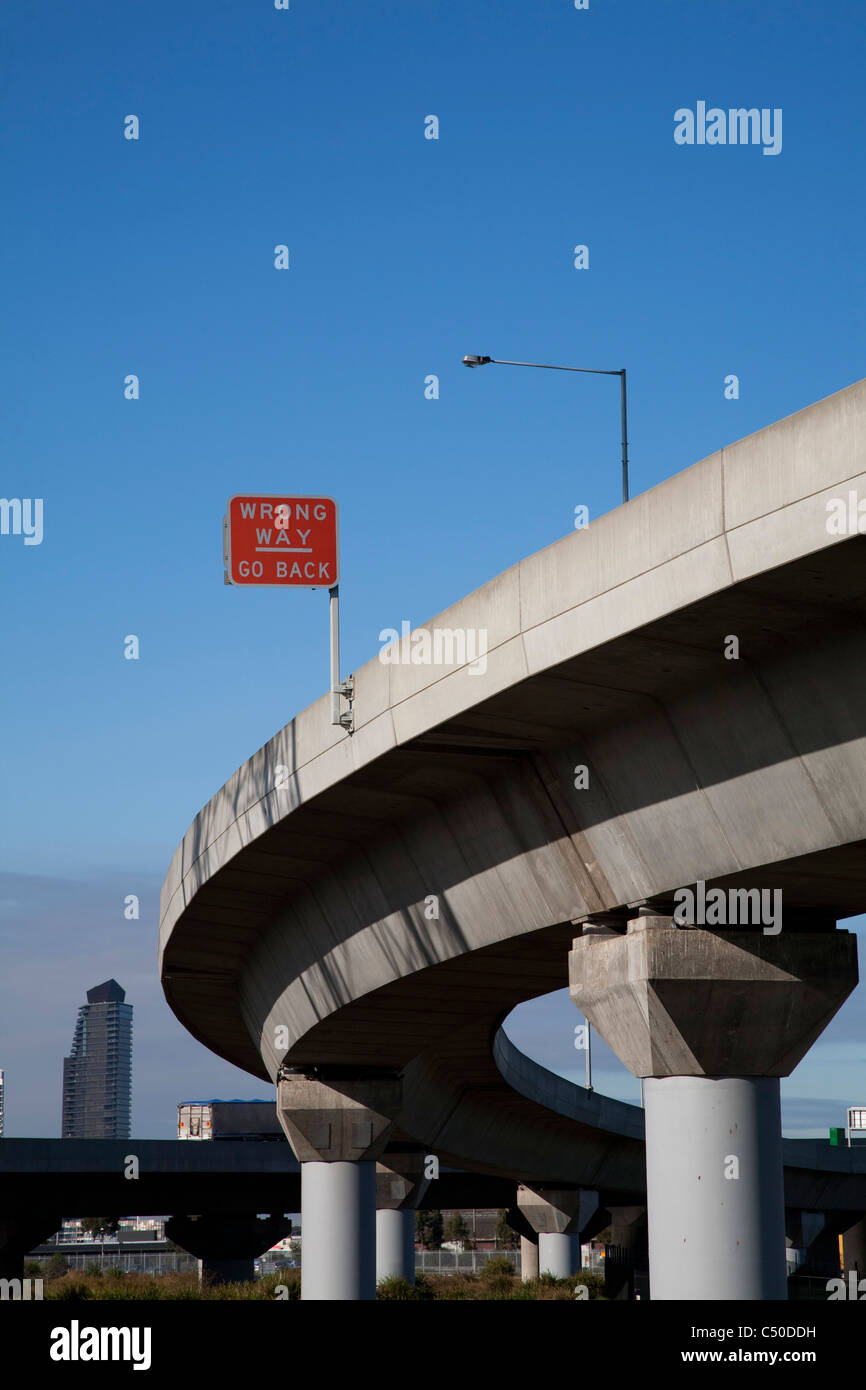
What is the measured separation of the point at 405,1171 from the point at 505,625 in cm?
4054

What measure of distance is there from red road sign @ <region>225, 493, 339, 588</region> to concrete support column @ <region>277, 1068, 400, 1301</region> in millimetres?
13729

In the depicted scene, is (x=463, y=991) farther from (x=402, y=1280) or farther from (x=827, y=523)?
(x=402, y=1280)

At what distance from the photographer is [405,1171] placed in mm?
50000

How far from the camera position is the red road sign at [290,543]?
17750 mm

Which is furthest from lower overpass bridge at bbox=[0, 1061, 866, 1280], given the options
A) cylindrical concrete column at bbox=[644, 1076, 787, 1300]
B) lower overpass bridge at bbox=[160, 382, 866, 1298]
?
cylindrical concrete column at bbox=[644, 1076, 787, 1300]

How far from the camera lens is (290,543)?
1797 centimetres

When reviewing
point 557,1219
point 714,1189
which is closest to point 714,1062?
point 714,1189

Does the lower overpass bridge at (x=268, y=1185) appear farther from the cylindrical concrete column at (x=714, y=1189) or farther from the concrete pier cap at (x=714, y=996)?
the cylindrical concrete column at (x=714, y=1189)

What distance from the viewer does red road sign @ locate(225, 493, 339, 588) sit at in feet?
58.2

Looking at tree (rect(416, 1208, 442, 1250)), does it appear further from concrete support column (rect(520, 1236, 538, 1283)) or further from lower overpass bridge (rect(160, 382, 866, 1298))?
lower overpass bridge (rect(160, 382, 866, 1298))

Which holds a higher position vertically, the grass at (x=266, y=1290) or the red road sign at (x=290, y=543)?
the red road sign at (x=290, y=543)

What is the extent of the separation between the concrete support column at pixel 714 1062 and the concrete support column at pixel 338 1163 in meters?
14.3

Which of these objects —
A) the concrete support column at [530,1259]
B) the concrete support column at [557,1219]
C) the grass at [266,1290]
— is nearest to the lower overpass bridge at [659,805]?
the grass at [266,1290]
